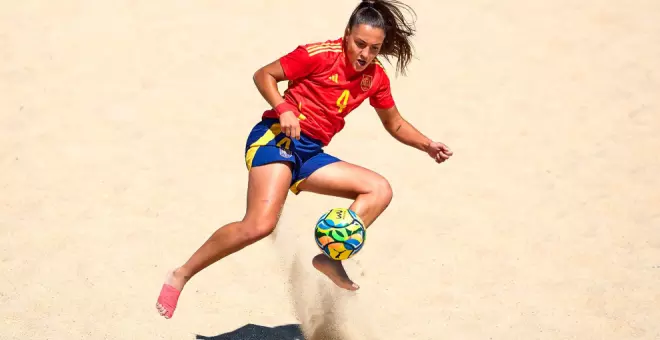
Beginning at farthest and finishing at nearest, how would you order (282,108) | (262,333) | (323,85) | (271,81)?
(262,333), (323,85), (271,81), (282,108)

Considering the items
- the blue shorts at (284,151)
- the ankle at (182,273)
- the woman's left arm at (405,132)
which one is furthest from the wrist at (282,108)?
the ankle at (182,273)

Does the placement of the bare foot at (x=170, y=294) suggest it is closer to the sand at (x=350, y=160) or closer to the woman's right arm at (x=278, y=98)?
the sand at (x=350, y=160)

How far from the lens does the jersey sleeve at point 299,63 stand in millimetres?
4523

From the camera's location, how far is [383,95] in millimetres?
4898

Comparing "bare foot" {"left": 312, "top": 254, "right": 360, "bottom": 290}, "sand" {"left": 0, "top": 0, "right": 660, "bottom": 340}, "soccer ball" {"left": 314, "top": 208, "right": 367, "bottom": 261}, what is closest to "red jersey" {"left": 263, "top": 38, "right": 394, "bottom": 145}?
"soccer ball" {"left": 314, "top": 208, "right": 367, "bottom": 261}

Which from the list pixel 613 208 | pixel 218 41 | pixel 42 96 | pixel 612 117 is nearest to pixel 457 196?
pixel 613 208

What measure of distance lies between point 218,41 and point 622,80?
13.4 ft

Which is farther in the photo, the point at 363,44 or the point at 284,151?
the point at 284,151

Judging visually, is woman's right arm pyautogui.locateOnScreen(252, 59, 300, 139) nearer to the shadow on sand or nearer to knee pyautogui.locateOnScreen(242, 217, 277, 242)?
knee pyautogui.locateOnScreen(242, 217, 277, 242)

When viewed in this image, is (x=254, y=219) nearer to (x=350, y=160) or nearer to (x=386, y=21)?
(x=386, y=21)

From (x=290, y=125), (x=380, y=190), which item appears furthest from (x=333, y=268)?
(x=290, y=125)

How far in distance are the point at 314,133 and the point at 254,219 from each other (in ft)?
1.87

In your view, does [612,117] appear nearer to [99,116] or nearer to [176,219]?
[176,219]

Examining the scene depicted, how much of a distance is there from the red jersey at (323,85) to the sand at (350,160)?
4.62 ft
